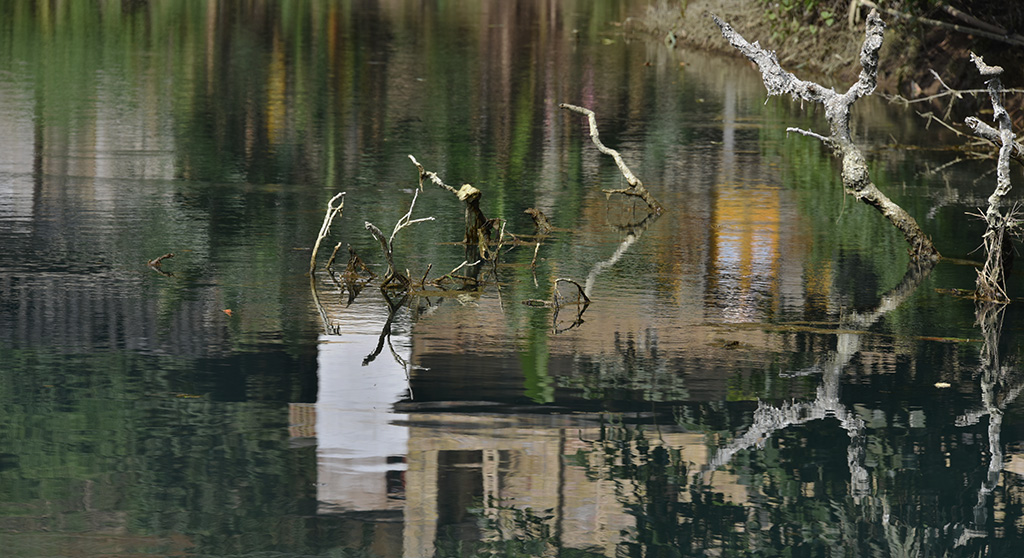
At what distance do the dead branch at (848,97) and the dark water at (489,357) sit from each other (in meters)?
0.40

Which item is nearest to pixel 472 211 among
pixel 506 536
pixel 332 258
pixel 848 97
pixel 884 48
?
pixel 332 258

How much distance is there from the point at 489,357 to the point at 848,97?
4.64 metres

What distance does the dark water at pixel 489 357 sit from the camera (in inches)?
281

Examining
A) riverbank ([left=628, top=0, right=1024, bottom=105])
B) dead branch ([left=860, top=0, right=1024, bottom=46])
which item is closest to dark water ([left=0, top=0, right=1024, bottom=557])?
dead branch ([left=860, top=0, right=1024, bottom=46])

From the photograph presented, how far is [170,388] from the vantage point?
9055mm

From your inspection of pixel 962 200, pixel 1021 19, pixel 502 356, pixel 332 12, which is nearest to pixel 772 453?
pixel 502 356

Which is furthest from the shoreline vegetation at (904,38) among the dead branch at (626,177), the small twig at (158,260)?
the small twig at (158,260)

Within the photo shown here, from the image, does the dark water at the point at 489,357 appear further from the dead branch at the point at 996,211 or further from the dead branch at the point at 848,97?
the dead branch at the point at 848,97

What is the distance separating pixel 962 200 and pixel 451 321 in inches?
334

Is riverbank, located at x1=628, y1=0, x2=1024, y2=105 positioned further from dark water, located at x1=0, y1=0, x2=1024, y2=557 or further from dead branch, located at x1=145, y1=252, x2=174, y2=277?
dead branch, located at x1=145, y1=252, x2=174, y2=277

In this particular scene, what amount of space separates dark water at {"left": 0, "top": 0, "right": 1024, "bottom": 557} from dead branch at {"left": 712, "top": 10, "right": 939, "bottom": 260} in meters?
0.40

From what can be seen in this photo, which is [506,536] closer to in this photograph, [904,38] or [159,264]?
[159,264]

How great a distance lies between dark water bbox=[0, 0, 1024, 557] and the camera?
281 inches

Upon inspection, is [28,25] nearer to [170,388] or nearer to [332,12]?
Result: [332,12]
